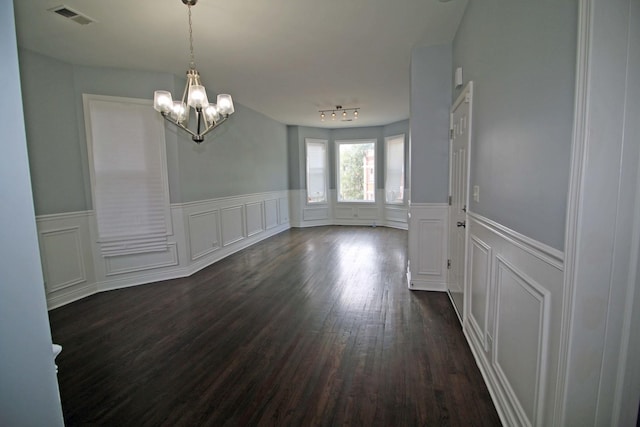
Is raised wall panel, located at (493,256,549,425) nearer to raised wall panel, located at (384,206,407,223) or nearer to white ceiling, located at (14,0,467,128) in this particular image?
white ceiling, located at (14,0,467,128)

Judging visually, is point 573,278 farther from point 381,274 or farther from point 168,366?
point 381,274

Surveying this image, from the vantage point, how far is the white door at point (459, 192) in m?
2.62

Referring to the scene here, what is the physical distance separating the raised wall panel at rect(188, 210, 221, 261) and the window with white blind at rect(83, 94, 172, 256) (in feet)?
1.42

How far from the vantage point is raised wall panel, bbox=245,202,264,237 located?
6.25 m

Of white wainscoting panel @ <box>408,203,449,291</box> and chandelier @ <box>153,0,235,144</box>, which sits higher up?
Result: chandelier @ <box>153,0,235,144</box>

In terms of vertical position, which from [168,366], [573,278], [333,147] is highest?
[333,147]

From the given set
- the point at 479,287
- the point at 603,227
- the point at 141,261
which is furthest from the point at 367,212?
the point at 603,227

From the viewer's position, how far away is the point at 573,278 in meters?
1.06

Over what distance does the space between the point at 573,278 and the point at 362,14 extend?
8.66 ft

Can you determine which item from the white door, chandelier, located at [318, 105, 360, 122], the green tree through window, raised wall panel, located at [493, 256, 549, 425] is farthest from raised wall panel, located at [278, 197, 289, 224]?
raised wall panel, located at [493, 256, 549, 425]

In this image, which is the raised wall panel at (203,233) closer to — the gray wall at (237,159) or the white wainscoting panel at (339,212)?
the gray wall at (237,159)

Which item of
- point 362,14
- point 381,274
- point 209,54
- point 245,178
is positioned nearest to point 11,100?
point 362,14

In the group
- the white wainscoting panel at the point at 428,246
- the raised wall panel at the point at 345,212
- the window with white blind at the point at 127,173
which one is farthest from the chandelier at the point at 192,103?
the raised wall panel at the point at 345,212

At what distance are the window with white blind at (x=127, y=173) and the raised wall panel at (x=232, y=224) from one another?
1.27 meters
